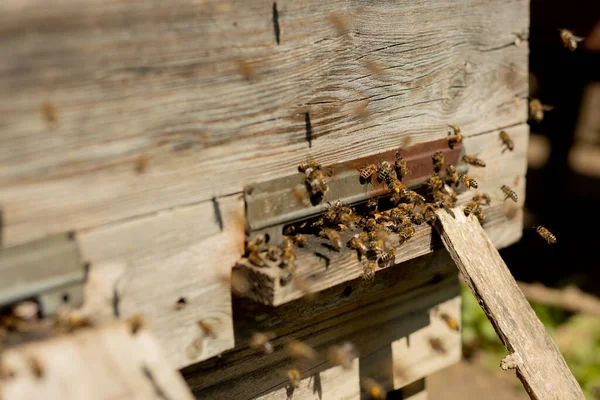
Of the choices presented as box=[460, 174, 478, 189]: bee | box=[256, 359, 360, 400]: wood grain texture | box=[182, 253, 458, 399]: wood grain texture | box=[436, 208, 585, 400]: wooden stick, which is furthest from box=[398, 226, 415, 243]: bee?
box=[256, 359, 360, 400]: wood grain texture

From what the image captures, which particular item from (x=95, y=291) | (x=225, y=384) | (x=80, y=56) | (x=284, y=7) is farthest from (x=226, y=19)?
(x=225, y=384)

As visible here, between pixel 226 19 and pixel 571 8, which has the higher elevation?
pixel 226 19

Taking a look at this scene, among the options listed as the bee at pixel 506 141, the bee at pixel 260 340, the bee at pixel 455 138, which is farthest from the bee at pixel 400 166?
the bee at pixel 260 340

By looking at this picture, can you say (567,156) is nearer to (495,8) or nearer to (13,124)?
(495,8)

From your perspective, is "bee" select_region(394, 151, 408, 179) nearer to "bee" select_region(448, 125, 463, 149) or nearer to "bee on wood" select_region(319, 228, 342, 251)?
"bee" select_region(448, 125, 463, 149)

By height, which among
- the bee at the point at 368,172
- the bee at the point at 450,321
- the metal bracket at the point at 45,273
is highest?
the metal bracket at the point at 45,273

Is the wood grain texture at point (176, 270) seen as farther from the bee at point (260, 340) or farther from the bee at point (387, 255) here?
the bee at point (387, 255)

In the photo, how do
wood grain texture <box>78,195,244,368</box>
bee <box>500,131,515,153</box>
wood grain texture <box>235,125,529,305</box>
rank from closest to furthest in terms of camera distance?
wood grain texture <box>78,195,244,368</box>
wood grain texture <box>235,125,529,305</box>
bee <box>500,131,515,153</box>
